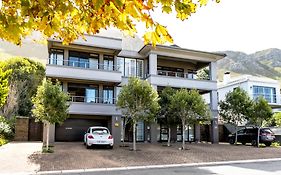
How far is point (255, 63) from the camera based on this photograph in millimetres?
168500

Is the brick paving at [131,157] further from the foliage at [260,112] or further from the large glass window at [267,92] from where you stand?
the large glass window at [267,92]

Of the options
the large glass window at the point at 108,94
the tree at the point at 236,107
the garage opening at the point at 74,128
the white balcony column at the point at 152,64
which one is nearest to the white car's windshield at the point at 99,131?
the garage opening at the point at 74,128

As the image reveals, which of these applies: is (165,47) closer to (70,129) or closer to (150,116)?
(150,116)

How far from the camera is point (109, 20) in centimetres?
357

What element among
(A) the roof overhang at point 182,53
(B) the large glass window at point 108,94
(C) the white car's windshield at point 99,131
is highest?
(A) the roof overhang at point 182,53

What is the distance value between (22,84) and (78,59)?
48.1ft

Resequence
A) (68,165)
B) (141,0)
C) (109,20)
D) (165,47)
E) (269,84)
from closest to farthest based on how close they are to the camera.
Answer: (141,0)
(109,20)
(68,165)
(165,47)
(269,84)

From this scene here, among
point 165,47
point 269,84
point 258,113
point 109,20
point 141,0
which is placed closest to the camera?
point 141,0

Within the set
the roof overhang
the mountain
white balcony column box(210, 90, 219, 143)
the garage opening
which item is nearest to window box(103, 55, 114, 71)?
the roof overhang

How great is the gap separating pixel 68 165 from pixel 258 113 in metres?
17.8

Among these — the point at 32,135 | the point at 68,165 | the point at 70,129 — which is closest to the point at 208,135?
the point at 70,129

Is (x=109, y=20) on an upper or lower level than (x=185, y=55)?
lower

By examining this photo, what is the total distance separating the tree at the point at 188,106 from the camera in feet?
73.8

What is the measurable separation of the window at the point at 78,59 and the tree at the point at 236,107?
44.0 feet
